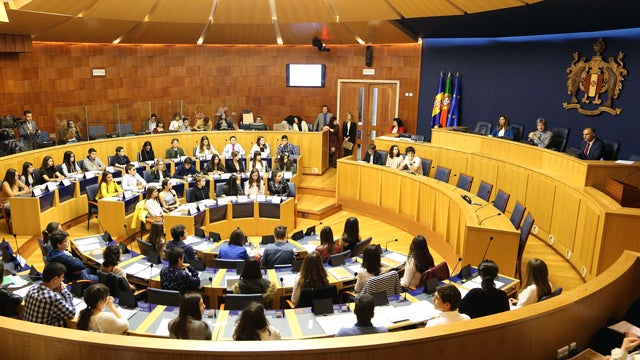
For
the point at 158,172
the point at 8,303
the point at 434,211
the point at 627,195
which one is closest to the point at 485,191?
the point at 434,211

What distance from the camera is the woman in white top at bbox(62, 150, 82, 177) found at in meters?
10.2

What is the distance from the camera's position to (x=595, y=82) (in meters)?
9.88

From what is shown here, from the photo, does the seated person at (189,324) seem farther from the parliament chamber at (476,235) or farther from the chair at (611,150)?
the chair at (611,150)

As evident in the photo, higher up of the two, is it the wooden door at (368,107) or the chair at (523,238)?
the wooden door at (368,107)

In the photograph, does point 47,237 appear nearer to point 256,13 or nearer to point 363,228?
point 363,228

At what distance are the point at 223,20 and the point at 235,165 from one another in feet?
13.0

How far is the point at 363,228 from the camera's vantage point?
10117 mm

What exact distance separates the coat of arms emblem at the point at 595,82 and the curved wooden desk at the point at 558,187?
186 centimetres

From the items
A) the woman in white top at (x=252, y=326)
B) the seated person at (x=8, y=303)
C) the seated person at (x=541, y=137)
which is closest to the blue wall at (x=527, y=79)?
the seated person at (x=541, y=137)

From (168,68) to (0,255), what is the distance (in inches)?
393

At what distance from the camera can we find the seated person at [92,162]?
1069cm

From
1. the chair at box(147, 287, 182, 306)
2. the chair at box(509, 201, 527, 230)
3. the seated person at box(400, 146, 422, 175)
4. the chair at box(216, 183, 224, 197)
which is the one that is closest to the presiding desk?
the chair at box(509, 201, 527, 230)

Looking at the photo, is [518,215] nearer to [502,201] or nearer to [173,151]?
[502,201]

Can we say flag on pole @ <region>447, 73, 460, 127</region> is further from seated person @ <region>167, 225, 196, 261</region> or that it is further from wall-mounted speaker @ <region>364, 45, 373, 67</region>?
seated person @ <region>167, 225, 196, 261</region>
